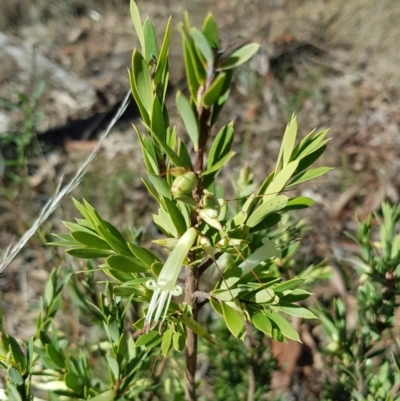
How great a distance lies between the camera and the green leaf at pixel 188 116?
1.23 feet

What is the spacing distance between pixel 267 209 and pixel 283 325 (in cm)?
12

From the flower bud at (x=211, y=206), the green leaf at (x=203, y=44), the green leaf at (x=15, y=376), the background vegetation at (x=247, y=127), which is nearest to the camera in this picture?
the green leaf at (x=203, y=44)

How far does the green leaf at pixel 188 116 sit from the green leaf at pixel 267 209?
98mm

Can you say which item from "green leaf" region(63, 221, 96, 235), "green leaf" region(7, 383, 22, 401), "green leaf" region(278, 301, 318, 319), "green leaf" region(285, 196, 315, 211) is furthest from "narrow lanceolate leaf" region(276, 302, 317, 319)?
"green leaf" region(7, 383, 22, 401)

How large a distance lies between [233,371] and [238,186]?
1.39ft

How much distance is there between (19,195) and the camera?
208 centimetres

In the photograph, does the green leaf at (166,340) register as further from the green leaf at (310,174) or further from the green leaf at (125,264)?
the green leaf at (310,174)

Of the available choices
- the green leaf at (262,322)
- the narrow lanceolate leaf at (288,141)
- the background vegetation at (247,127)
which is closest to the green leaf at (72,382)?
the green leaf at (262,322)

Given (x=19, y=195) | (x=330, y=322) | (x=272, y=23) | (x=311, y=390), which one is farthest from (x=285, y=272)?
(x=272, y=23)

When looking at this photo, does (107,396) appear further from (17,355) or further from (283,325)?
(283,325)

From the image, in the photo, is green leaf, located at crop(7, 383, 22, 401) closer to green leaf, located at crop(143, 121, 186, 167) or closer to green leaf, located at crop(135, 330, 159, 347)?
green leaf, located at crop(135, 330, 159, 347)

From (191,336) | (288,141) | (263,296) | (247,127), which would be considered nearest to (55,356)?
(191,336)

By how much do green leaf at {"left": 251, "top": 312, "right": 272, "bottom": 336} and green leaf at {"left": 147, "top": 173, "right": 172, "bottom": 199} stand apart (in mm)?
155

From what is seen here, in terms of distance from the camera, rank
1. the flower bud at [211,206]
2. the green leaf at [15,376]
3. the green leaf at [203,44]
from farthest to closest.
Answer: the green leaf at [15,376] → the flower bud at [211,206] → the green leaf at [203,44]
